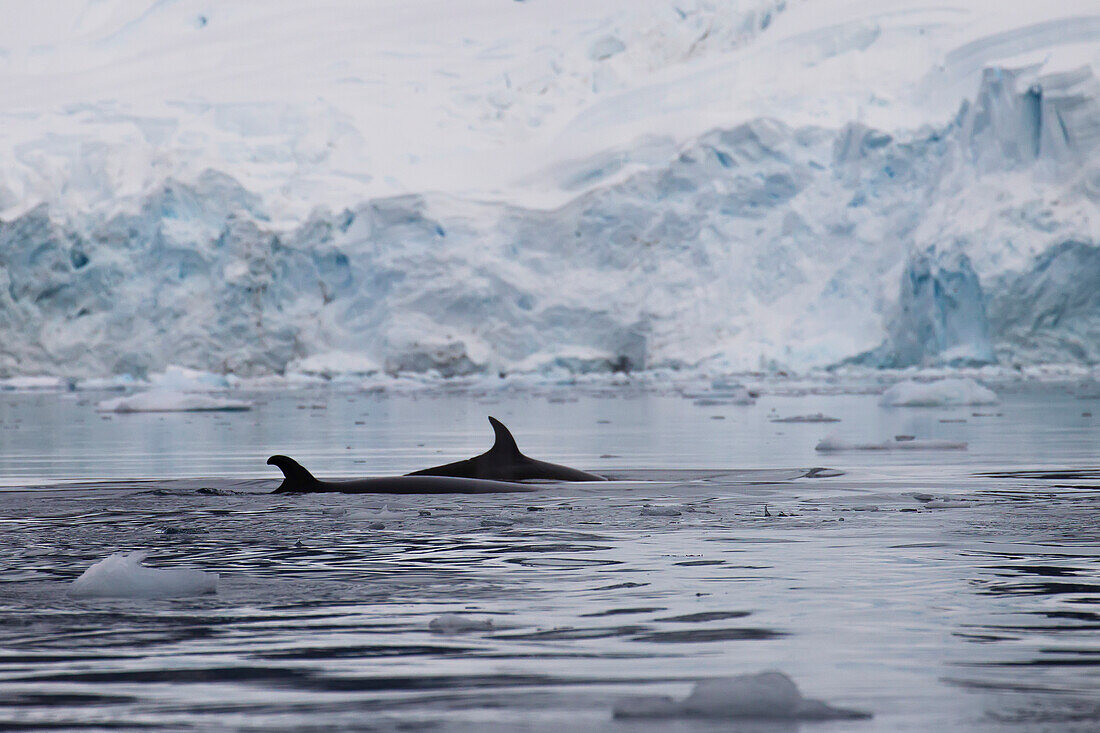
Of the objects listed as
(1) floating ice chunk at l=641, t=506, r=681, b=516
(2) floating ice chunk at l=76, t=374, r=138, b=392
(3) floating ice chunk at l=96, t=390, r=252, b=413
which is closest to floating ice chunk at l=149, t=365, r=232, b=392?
(2) floating ice chunk at l=76, t=374, r=138, b=392

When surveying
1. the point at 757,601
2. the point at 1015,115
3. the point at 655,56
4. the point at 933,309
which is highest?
the point at 655,56

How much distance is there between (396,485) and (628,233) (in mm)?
34052

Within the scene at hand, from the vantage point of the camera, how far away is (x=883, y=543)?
582cm

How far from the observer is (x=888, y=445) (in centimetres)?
1286

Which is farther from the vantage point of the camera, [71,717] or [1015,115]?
[1015,115]

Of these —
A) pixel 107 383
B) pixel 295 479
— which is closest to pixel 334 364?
pixel 107 383

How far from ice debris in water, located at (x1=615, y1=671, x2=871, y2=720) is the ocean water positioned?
6cm

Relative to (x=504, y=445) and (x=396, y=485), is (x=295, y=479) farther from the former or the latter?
(x=504, y=445)

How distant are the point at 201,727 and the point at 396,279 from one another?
1551 inches

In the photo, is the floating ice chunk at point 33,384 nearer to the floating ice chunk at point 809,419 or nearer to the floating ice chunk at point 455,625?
the floating ice chunk at point 809,419

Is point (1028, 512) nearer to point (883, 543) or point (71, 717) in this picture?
point (883, 543)

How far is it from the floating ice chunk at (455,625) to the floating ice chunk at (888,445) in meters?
9.17

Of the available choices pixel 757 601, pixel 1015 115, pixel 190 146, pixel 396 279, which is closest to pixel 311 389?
pixel 396 279

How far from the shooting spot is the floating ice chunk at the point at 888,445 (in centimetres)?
1262
